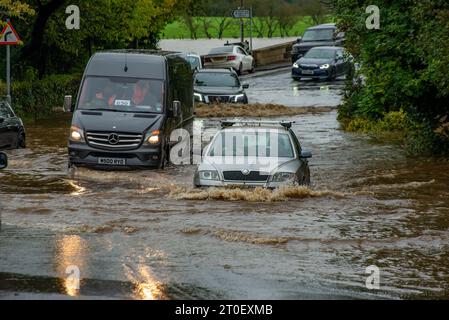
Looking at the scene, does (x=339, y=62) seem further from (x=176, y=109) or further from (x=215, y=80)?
(x=176, y=109)

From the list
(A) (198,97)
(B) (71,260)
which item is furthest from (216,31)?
(B) (71,260)

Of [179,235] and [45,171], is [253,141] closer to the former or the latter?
[179,235]

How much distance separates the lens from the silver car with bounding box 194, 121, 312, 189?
58.0 ft

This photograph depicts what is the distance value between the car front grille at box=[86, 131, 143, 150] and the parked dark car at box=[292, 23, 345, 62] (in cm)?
3521

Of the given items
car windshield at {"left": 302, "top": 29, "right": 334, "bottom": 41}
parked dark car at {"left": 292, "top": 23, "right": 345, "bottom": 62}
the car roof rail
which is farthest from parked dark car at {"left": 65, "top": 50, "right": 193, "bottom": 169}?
car windshield at {"left": 302, "top": 29, "right": 334, "bottom": 41}

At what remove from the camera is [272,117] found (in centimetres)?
3769

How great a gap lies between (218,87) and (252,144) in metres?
21.1

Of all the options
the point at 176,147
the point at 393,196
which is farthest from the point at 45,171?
the point at 393,196

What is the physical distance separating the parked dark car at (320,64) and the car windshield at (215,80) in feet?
37.1

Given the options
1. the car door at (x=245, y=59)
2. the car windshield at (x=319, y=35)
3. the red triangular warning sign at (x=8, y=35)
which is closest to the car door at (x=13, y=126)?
the red triangular warning sign at (x=8, y=35)

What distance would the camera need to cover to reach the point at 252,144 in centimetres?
1864

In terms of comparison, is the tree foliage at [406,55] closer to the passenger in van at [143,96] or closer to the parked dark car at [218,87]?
the passenger in van at [143,96]

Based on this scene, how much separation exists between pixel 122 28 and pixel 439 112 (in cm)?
1904
